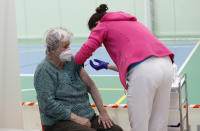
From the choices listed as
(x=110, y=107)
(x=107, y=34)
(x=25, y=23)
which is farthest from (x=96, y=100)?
(x=25, y=23)

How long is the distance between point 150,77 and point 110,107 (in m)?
1.42

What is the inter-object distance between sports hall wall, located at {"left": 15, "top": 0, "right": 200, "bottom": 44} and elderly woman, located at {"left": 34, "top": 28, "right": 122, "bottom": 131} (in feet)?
31.9

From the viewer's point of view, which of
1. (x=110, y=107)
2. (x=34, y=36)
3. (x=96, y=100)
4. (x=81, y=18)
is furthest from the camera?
(x=34, y=36)

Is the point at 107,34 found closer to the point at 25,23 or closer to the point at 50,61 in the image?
the point at 50,61

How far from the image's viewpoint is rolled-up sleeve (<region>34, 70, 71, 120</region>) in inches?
119

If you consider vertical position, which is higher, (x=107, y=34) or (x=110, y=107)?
(x=107, y=34)

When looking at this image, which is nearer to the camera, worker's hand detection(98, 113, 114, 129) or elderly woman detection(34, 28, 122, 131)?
elderly woman detection(34, 28, 122, 131)

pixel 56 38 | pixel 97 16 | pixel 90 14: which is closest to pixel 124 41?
pixel 97 16

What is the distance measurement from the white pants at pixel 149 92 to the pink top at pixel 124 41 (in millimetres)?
64

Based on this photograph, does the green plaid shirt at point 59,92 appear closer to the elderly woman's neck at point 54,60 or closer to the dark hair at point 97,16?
the elderly woman's neck at point 54,60

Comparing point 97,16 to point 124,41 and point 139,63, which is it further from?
point 139,63

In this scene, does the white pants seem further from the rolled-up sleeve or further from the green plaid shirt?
the rolled-up sleeve

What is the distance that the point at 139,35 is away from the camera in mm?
2986

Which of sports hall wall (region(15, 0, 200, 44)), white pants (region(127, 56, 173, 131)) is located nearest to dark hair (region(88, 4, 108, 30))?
white pants (region(127, 56, 173, 131))
